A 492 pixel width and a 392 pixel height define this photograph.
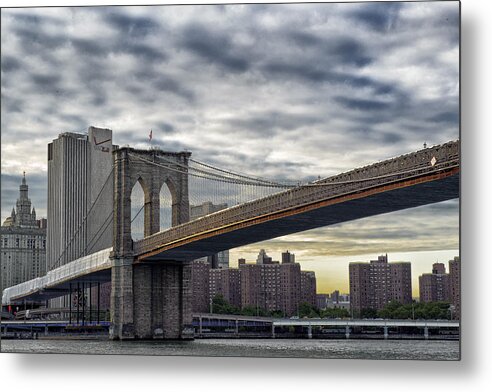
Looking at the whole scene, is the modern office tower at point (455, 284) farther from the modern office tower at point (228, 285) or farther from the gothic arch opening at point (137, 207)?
the gothic arch opening at point (137, 207)

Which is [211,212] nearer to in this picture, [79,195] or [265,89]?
[79,195]

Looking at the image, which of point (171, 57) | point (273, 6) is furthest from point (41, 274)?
point (273, 6)

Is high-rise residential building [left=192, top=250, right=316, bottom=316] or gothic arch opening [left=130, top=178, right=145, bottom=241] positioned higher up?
gothic arch opening [left=130, top=178, right=145, bottom=241]

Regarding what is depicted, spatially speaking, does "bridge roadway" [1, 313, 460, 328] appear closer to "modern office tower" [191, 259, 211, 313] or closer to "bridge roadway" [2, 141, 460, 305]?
"modern office tower" [191, 259, 211, 313]

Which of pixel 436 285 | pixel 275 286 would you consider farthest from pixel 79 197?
pixel 436 285

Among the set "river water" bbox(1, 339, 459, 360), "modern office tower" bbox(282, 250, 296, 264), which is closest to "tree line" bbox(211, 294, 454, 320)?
"river water" bbox(1, 339, 459, 360)
